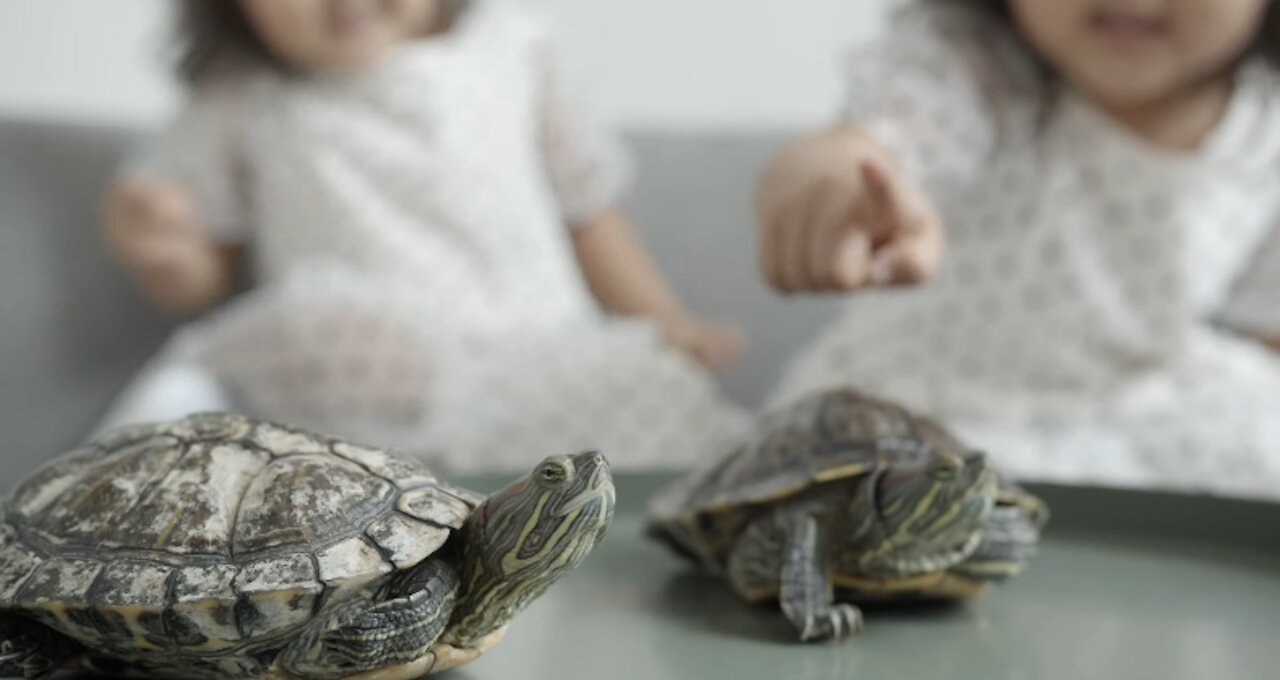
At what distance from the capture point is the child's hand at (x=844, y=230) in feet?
2.18

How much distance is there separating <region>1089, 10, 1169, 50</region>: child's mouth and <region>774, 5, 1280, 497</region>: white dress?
115mm

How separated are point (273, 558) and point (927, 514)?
27 cm

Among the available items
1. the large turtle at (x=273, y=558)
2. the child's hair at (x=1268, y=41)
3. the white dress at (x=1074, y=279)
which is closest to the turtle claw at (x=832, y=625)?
the large turtle at (x=273, y=558)

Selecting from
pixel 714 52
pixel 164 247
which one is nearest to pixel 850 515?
pixel 164 247

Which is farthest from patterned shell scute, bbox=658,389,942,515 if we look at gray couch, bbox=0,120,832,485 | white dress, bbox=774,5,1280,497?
gray couch, bbox=0,120,832,485

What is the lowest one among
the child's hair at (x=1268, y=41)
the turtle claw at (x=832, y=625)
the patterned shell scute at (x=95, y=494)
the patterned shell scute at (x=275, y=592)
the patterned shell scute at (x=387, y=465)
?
the turtle claw at (x=832, y=625)

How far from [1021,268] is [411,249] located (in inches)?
22.5

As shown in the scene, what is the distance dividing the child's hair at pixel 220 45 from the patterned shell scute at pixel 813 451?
785 mm

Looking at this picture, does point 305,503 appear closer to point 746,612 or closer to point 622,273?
point 746,612

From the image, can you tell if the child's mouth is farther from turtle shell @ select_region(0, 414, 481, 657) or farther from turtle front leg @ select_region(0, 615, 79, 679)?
turtle front leg @ select_region(0, 615, 79, 679)

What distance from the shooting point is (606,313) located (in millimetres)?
1421

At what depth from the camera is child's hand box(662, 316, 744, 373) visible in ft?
4.05

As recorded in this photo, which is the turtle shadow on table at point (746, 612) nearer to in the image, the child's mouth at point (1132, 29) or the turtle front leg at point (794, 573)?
the turtle front leg at point (794, 573)

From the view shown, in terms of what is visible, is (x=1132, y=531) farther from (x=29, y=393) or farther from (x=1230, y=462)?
(x=29, y=393)
